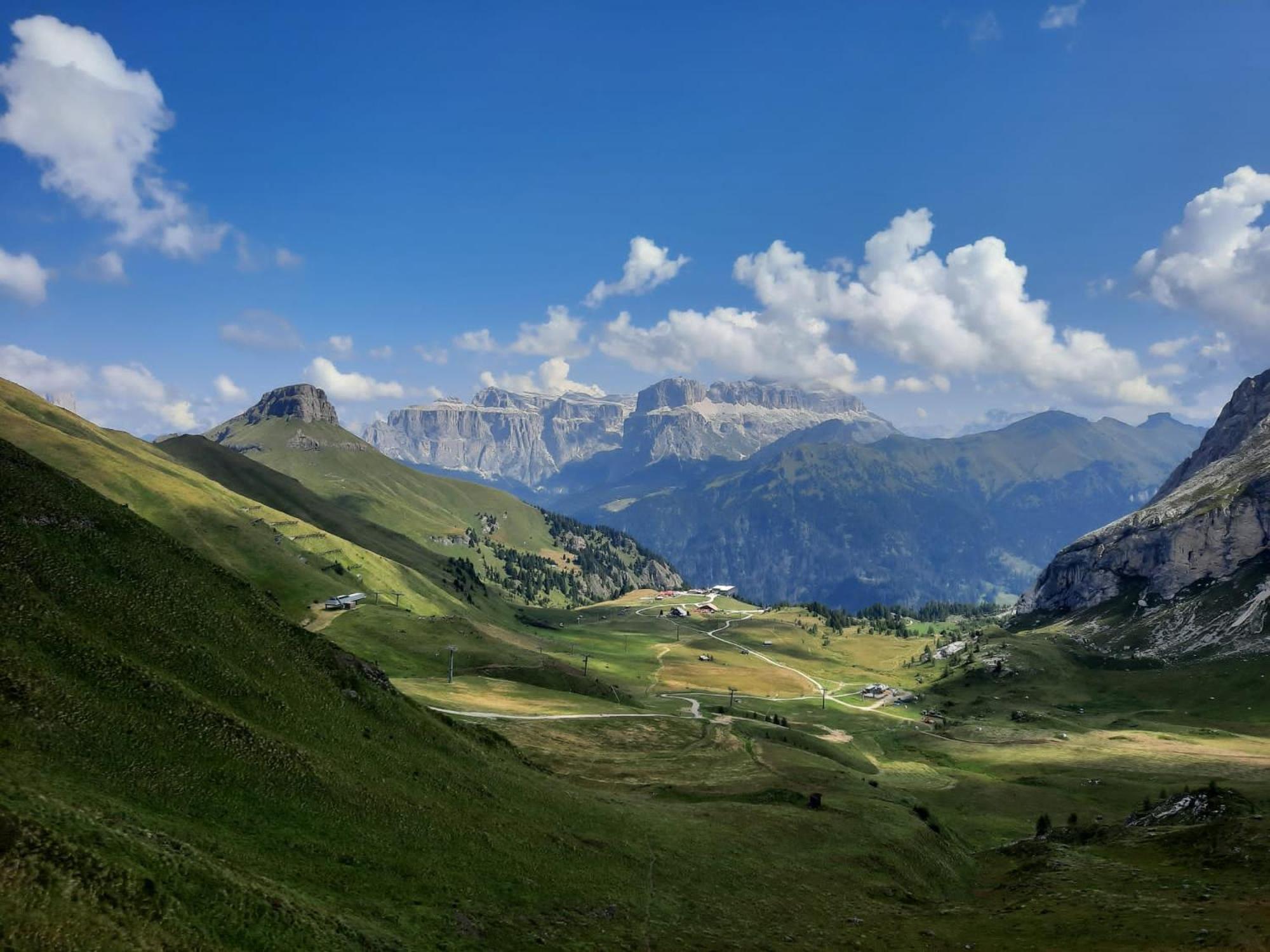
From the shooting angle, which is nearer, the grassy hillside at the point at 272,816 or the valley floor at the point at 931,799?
the grassy hillside at the point at 272,816

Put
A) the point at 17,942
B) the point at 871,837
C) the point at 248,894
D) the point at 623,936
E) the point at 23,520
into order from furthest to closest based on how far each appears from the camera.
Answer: the point at 871,837 < the point at 23,520 < the point at 623,936 < the point at 248,894 < the point at 17,942

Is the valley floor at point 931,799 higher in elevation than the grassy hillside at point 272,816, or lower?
lower

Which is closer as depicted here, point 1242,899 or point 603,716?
point 1242,899

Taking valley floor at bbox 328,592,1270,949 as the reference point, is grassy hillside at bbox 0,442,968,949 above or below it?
above

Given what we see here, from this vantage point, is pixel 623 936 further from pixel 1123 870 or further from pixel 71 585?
pixel 1123 870

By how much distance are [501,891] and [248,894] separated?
66.6 ft

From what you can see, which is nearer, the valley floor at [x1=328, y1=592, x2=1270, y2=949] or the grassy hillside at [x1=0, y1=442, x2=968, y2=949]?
the grassy hillside at [x1=0, y1=442, x2=968, y2=949]

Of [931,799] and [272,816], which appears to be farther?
[931,799]

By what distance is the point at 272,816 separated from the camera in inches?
1855

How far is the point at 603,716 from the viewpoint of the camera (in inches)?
5846

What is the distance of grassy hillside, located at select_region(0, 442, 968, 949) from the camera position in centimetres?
3253

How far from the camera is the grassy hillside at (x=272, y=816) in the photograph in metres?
32.5

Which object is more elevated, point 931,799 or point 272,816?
point 272,816

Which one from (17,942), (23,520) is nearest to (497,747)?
(23,520)
